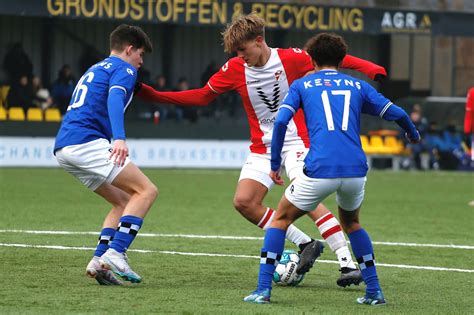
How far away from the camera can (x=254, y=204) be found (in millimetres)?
9578

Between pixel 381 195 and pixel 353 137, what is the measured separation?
13255 millimetres

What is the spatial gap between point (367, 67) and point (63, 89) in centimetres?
2207

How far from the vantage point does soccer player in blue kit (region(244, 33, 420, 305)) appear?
790 cm

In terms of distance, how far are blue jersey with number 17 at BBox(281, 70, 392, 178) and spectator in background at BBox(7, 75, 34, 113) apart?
21924 millimetres

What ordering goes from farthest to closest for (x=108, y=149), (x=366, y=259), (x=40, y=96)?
1. (x=40, y=96)
2. (x=108, y=149)
3. (x=366, y=259)

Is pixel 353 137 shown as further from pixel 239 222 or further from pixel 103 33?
pixel 103 33

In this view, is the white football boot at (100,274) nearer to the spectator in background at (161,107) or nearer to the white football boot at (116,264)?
the white football boot at (116,264)

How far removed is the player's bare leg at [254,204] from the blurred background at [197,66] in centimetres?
1855

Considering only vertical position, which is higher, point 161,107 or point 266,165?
point 266,165

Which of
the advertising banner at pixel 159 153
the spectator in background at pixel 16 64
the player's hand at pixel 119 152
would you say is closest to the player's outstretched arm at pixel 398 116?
the player's hand at pixel 119 152

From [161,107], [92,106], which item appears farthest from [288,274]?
[161,107]

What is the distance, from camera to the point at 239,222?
587 inches

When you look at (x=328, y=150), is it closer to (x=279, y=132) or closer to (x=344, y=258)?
(x=279, y=132)

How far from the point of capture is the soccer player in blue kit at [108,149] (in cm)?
884
